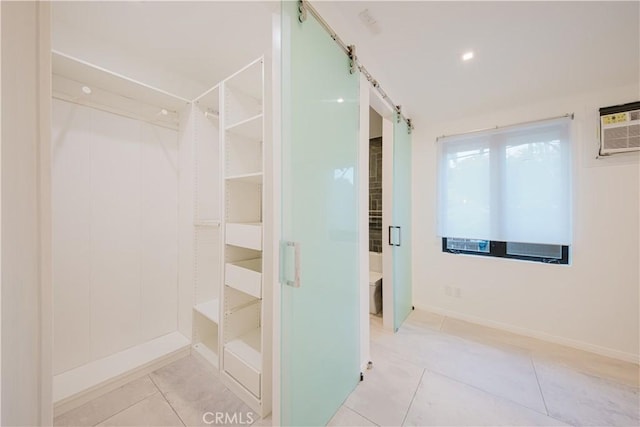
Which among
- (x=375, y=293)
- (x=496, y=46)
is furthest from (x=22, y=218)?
(x=375, y=293)

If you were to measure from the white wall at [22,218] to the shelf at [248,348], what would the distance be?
123 cm

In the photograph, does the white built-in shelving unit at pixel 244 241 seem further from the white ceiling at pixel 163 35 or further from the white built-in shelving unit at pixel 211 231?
the white ceiling at pixel 163 35

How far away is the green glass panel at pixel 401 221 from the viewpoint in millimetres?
2482

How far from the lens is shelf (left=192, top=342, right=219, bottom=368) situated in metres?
1.81

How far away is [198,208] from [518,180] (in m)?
3.19

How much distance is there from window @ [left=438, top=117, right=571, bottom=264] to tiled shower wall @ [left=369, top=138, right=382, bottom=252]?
81 centimetres

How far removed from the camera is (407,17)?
1433mm

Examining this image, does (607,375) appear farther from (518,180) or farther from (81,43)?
(81,43)

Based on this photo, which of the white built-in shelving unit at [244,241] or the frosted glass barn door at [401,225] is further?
the frosted glass barn door at [401,225]

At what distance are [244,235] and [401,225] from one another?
1828mm

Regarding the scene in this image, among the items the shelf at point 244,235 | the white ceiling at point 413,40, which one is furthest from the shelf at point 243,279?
the white ceiling at point 413,40

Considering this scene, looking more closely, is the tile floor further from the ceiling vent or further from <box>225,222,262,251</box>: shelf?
the ceiling vent

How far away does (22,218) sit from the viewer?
0.42 m

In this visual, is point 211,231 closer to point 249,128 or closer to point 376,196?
point 249,128
